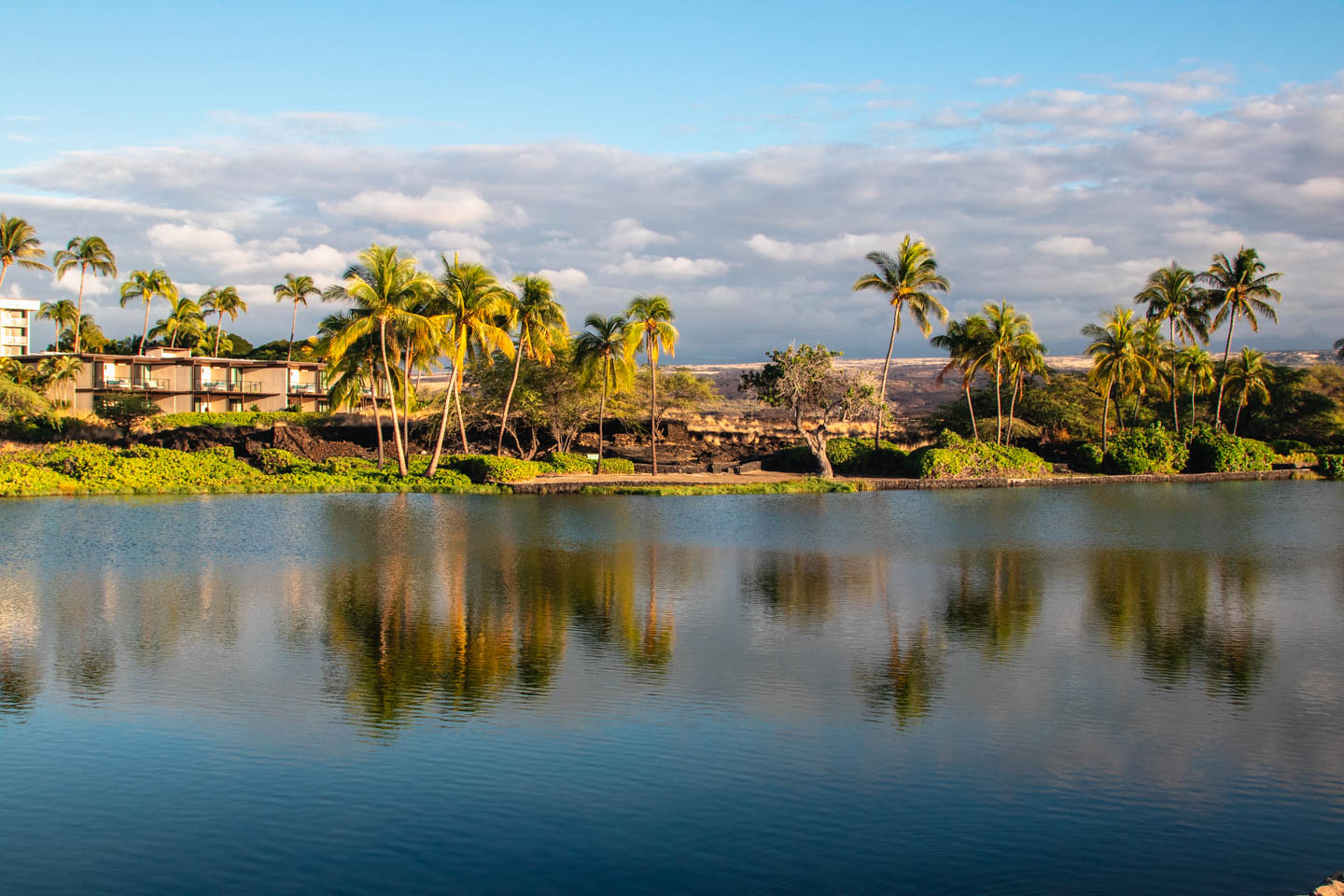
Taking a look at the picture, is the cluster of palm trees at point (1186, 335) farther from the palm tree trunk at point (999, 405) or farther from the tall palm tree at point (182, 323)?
the tall palm tree at point (182, 323)

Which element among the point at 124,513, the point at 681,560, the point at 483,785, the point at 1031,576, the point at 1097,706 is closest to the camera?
the point at 483,785

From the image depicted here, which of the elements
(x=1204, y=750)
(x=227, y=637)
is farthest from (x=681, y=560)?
(x=1204, y=750)

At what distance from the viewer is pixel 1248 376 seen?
63156 mm

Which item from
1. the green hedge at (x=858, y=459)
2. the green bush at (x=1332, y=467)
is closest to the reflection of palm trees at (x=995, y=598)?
the green hedge at (x=858, y=459)

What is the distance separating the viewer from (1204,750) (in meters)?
9.44

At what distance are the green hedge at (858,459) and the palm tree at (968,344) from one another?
6.52 meters

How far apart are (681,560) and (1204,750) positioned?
13.8 meters

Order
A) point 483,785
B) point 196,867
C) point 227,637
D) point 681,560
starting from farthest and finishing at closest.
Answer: point 681,560, point 227,637, point 483,785, point 196,867

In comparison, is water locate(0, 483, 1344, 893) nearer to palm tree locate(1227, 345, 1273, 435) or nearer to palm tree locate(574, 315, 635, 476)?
palm tree locate(574, 315, 635, 476)

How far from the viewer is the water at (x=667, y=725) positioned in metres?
7.26

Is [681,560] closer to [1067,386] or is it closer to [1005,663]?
[1005,663]

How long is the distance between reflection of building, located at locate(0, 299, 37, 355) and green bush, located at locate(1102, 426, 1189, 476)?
9830 cm

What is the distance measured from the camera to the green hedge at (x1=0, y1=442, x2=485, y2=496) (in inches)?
1534

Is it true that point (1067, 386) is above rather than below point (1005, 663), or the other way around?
above
